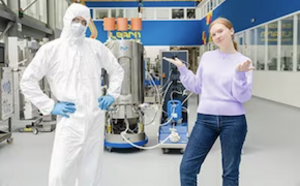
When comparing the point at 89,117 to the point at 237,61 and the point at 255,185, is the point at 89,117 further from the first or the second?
the point at 255,185

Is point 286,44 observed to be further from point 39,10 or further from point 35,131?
point 39,10

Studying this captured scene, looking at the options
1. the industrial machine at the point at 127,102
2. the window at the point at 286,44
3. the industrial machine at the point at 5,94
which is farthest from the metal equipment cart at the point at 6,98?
the window at the point at 286,44

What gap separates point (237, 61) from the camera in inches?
73.2

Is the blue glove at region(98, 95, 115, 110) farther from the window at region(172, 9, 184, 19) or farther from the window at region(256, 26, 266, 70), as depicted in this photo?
the window at region(172, 9, 184, 19)

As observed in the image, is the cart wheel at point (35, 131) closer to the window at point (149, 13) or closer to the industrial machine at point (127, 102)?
the industrial machine at point (127, 102)

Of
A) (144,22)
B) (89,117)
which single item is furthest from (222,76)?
(144,22)

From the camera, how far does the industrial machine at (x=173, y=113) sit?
3787 millimetres

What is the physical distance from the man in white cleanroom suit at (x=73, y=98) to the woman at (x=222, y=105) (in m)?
0.53

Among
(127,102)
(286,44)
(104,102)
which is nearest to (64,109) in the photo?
(104,102)

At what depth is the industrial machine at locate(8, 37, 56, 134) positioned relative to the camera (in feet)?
17.4

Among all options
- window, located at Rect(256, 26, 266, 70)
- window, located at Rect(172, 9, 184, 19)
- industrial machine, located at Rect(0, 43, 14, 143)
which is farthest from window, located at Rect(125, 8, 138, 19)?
industrial machine, located at Rect(0, 43, 14, 143)

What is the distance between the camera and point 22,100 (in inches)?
242

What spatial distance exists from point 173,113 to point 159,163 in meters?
0.71

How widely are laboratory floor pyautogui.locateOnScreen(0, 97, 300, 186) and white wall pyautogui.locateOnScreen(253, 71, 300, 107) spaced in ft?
8.37
